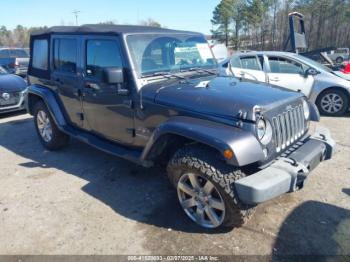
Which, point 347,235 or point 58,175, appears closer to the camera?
point 347,235

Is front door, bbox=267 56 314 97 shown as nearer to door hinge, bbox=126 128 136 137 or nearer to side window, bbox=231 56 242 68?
side window, bbox=231 56 242 68

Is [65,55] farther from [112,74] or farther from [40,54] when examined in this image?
[112,74]

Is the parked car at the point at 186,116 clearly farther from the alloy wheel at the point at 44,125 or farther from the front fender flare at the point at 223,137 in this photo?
the alloy wheel at the point at 44,125

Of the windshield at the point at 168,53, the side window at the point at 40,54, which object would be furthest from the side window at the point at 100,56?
the side window at the point at 40,54

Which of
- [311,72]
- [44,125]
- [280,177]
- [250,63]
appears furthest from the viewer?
[250,63]

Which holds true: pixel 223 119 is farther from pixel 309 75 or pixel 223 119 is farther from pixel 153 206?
pixel 309 75

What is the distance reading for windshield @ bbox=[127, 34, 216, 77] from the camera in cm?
380

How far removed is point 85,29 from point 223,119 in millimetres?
2503

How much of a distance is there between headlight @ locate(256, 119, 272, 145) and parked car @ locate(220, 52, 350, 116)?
180 inches

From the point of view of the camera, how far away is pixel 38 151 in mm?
5742

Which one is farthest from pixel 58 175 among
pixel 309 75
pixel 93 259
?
pixel 309 75

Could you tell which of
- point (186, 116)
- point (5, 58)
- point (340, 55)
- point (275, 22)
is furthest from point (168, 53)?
point (275, 22)

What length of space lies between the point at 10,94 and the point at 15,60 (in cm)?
693

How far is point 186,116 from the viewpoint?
325 cm
